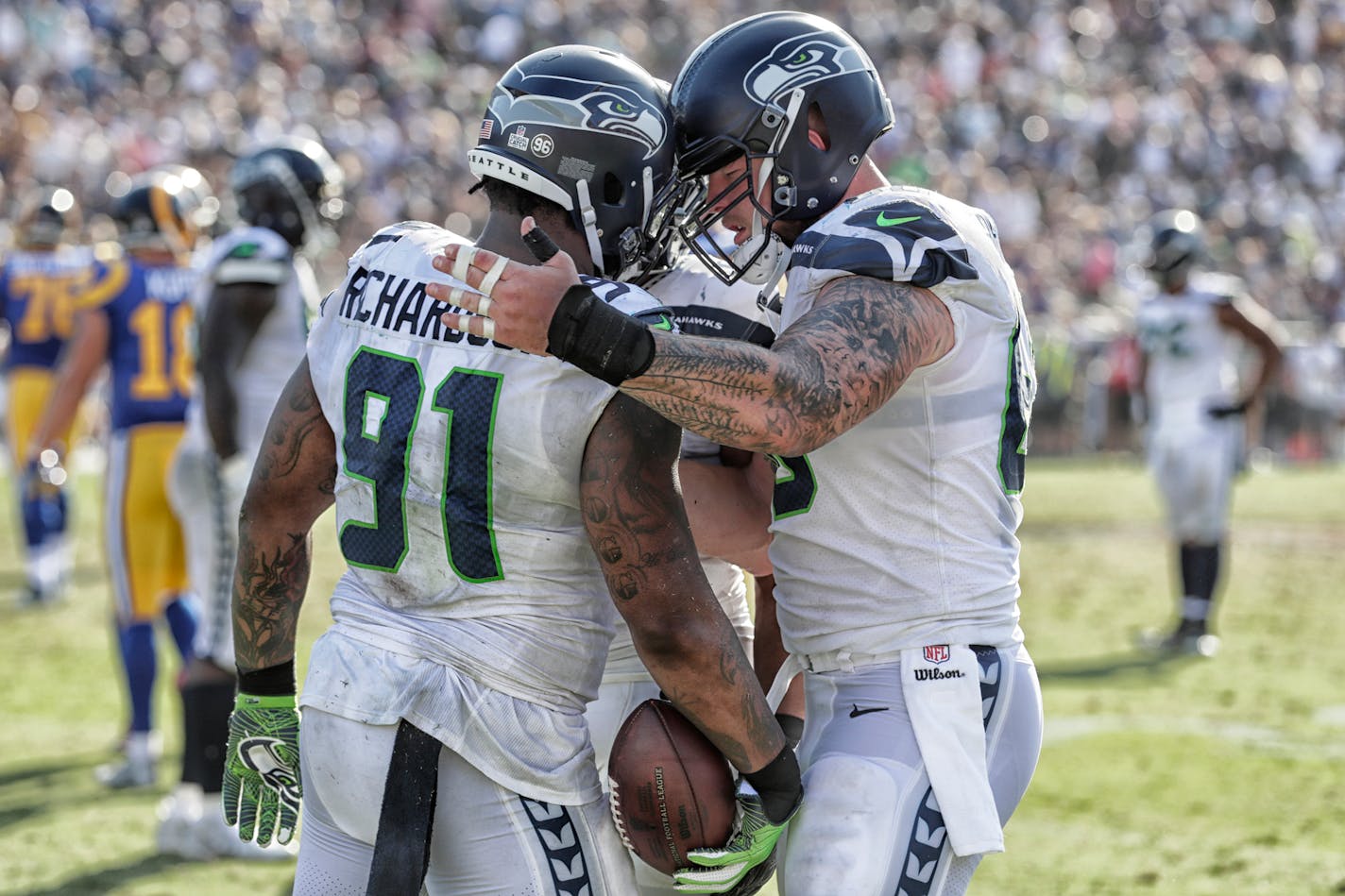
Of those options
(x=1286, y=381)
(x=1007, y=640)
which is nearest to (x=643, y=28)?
(x=1286, y=381)

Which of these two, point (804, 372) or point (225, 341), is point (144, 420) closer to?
point (225, 341)

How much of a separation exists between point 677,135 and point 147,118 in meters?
17.8

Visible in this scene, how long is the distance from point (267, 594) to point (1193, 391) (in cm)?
733

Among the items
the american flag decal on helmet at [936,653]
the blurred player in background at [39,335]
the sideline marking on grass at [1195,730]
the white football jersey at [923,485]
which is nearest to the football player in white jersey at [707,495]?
the white football jersey at [923,485]

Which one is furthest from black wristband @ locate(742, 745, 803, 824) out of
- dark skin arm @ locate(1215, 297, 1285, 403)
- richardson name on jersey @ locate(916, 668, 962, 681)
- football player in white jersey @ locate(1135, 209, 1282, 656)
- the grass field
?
dark skin arm @ locate(1215, 297, 1285, 403)

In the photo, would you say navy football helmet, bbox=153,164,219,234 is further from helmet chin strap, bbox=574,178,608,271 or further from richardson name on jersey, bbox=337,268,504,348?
helmet chin strap, bbox=574,178,608,271

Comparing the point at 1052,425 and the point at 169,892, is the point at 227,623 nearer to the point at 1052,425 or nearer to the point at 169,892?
the point at 169,892

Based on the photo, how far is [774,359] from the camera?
247 cm

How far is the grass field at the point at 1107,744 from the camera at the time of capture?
5.23m

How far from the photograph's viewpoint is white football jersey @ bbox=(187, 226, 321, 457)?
551 cm

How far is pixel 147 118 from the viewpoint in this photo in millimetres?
19406

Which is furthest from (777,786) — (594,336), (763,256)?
(763,256)

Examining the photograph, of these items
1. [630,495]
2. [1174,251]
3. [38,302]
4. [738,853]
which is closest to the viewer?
[630,495]

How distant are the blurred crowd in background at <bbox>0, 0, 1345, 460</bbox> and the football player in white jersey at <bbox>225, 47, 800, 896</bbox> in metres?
16.0
